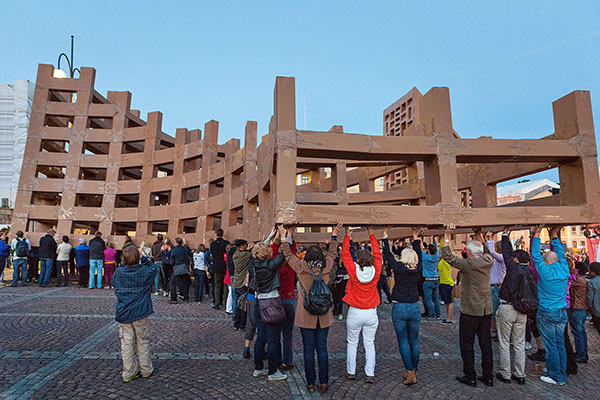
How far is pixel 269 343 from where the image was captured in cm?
457

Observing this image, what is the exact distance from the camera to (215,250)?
30.6ft

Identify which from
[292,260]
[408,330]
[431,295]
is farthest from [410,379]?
[431,295]

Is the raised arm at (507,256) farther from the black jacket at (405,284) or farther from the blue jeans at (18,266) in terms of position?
the blue jeans at (18,266)

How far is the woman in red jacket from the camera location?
4430mm

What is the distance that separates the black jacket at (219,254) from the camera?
931 cm

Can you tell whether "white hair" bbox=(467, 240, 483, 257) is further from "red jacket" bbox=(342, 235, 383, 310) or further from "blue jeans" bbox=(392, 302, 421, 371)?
"red jacket" bbox=(342, 235, 383, 310)

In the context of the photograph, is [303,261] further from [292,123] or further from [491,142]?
[491,142]

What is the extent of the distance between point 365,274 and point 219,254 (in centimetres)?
570

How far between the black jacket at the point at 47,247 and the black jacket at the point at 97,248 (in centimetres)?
142

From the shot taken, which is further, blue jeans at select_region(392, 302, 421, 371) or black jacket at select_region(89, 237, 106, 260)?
black jacket at select_region(89, 237, 106, 260)

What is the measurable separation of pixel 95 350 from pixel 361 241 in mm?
10939

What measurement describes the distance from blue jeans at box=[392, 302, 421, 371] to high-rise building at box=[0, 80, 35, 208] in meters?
28.5

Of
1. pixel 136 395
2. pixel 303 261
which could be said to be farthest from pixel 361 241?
pixel 136 395

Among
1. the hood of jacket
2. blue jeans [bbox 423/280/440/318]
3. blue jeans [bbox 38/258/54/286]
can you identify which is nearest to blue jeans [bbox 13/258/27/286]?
blue jeans [bbox 38/258/54/286]
